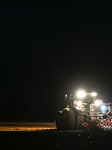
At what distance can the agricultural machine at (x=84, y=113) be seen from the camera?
1335cm

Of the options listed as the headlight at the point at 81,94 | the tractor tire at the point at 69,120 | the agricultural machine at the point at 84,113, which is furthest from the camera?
the headlight at the point at 81,94

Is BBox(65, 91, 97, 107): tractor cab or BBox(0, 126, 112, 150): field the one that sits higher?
BBox(65, 91, 97, 107): tractor cab

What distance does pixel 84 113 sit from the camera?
14453mm

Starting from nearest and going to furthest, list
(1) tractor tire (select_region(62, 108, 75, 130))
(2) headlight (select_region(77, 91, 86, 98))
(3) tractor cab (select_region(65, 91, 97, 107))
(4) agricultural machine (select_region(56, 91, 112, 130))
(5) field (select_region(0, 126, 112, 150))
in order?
(5) field (select_region(0, 126, 112, 150)), (4) agricultural machine (select_region(56, 91, 112, 130)), (1) tractor tire (select_region(62, 108, 75, 130)), (3) tractor cab (select_region(65, 91, 97, 107)), (2) headlight (select_region(77, 91, 86, 98))

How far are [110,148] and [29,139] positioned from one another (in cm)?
324

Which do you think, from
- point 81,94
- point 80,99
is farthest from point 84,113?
point 81,94

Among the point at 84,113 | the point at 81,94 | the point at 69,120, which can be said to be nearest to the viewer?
the point at 69,120

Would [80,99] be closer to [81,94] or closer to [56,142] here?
[81,94]

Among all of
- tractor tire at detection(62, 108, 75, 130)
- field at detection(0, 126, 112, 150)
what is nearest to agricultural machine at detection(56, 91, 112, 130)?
tractor tire at detection(62, 108, 75, 130)

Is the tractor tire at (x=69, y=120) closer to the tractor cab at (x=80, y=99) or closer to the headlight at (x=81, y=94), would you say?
the tractor cab at (x=80, y=99)

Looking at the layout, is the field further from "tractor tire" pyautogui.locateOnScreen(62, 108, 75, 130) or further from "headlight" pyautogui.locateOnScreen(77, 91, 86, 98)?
"headlight" pyautogui.locateOnScreen(77, 91, 86, 98)

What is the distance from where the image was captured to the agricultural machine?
13352 mm

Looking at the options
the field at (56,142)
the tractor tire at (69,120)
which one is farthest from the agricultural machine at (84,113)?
the field at (56,142)

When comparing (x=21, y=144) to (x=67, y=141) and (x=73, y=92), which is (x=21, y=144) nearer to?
(x=67, y=141)
